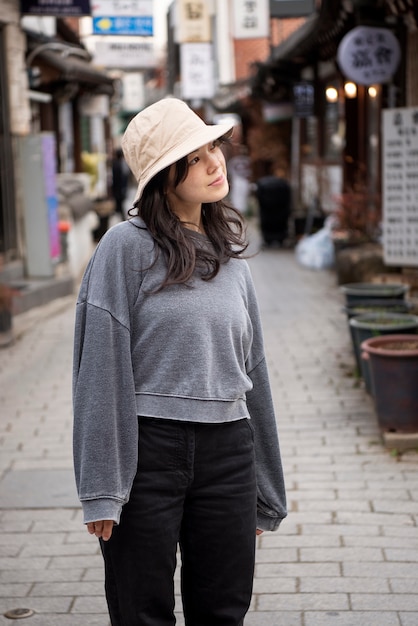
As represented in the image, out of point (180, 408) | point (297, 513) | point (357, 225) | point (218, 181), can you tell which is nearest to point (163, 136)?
point (218, 181)

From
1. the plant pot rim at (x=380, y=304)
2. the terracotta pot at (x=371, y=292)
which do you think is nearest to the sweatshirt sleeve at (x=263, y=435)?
the plant pot rim at (x=380, y=304)

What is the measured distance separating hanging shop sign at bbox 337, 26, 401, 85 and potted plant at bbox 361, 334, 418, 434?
6545 mm

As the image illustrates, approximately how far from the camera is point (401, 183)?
34.5 feet

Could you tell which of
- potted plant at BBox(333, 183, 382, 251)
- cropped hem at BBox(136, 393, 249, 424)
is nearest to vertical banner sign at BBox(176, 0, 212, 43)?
potted plant at BBox(333, 183, 382, 251)

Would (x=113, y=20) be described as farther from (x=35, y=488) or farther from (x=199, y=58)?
(x=35, y=488)

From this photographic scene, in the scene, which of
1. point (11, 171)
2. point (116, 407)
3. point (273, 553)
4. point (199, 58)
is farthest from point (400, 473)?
point (199, 58)

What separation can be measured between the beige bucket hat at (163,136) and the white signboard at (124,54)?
18517 millimetres

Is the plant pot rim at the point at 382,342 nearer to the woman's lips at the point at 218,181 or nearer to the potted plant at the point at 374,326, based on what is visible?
the potted plant at the point at 374,326

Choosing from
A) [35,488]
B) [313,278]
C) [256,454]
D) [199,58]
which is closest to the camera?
[256,454]

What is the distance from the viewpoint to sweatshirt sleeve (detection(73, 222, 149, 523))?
2725mm

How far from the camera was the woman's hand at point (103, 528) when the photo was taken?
8.87ft

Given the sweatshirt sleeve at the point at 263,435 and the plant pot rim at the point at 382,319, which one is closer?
the sweatshirt sleeve at the point at 263,435

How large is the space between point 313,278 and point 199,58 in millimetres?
10919

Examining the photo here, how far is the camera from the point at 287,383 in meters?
8.27
